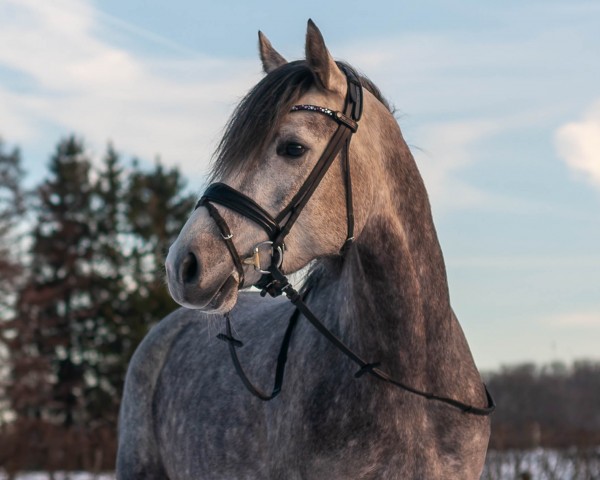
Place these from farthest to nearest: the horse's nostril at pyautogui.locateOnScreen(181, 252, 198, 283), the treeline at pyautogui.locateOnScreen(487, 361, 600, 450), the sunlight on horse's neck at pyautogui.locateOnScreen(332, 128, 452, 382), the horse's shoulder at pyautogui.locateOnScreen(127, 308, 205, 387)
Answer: the treeline at pyautogui.locateOnScreen(487, 361, 600, 450), the horse's shoulder at pyautogui.locateOnScreen(127, 308, 205, 387), the sunlight on horse's neck at pyautogui.locateOnScreen(332, 128, 452, 382), the horse's nostril at pyautogui.locateOnScreen(181, 252, 198, 283)

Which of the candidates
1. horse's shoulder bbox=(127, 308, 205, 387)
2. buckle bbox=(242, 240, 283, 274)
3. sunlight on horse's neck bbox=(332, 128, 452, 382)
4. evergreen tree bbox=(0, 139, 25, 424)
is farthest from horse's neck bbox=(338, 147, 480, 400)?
evergreen tree bbox=(0, 139, 25, 424)

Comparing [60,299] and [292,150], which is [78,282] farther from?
[292,150]

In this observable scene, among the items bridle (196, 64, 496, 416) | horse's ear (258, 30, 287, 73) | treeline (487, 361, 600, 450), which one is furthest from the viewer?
treeline (487, 361, 600, 450)

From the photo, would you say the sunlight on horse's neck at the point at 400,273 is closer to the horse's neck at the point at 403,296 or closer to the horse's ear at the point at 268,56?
the horse's neck at the point at 403,296

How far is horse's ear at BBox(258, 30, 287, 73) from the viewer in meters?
4.90

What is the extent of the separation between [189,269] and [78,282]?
36819 millimetres

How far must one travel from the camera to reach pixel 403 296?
14.1 ft

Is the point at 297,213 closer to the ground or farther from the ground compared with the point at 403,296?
farther from the ground

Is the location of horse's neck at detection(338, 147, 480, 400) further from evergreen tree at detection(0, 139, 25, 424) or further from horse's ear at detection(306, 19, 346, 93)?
evergreen tree at detection(0, 139, 25, 424)

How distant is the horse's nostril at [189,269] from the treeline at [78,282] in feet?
95.7

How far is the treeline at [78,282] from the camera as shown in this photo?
3344 cm

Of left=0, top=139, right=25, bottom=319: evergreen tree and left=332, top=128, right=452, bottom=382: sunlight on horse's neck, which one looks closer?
left=332, top=128, right=452, bottom=382: sunlight on horse's neck

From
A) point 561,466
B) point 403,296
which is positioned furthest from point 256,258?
point 561,466

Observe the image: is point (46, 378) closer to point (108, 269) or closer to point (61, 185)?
point (108, 269)
